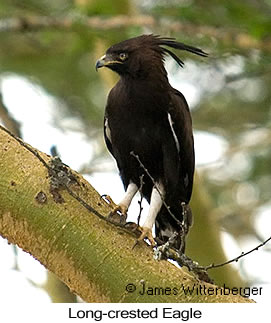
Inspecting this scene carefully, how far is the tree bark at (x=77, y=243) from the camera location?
4.23 m

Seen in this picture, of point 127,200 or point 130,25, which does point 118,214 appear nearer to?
point 127,200

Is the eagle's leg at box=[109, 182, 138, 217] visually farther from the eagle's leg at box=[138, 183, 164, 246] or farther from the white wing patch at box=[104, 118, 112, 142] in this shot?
the white wing patch at box=[104, 118, 112, 142]

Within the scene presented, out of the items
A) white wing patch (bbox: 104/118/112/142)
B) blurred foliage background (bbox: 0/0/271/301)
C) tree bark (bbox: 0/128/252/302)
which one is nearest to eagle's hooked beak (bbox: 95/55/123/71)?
white wing patch (bbox: 104/118/112/142)

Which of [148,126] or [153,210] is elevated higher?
[148,126]

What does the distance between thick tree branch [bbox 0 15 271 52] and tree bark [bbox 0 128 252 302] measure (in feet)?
11.2

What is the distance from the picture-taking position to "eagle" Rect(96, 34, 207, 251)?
598cm

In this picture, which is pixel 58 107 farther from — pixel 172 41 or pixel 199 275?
pixel 199 275

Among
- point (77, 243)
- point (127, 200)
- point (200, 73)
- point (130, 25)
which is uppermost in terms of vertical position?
point (200, 73)

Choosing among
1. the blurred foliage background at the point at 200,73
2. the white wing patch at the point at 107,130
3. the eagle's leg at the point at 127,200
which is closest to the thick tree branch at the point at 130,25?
the blurred foliage background at the point at 200,73

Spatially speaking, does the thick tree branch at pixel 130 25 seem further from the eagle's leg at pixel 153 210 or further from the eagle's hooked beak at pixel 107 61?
the eagle's leg at pixel 153 210

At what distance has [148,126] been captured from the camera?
19.6 feet

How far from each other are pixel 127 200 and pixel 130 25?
248cm

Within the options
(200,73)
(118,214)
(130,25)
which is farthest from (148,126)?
(200,73)

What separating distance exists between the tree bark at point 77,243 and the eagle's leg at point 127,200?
0.82 meters
